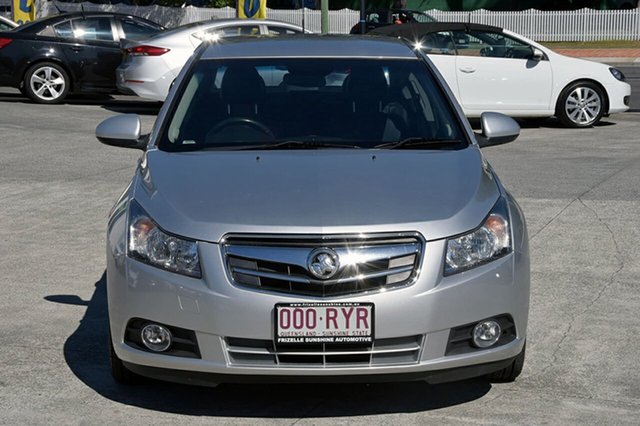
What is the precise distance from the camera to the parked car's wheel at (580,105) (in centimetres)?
1656

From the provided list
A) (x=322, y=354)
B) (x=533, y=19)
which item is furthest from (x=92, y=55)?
(x=533, y=19)

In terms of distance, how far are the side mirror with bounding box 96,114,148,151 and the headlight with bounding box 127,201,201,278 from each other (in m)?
1.24

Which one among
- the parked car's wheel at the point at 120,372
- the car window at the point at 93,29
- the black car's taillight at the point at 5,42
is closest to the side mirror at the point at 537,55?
the car window at the point at 93,29

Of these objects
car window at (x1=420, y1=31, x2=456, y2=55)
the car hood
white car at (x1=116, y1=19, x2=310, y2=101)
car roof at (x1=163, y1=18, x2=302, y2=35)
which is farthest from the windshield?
car roof at (x1=163, y1=18, x2=302, y2=35)

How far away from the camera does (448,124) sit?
6.32 meters

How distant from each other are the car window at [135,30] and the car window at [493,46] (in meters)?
5.76

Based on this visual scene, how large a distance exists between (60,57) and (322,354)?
15.3 metres

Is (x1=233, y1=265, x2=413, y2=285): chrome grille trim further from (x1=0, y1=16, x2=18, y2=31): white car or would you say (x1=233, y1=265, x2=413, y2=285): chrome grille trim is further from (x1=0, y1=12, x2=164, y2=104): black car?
(x1=0, y1=16, x2=18, y2=31): white car

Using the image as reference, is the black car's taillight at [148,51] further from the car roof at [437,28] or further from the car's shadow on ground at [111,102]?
the car roof at [437,28]

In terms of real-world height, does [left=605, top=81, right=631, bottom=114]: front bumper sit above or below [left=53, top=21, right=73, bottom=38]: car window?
below

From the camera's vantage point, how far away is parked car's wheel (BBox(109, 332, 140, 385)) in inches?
215

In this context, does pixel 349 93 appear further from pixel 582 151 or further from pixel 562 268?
pixel 582 151

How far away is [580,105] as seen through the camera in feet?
54.2

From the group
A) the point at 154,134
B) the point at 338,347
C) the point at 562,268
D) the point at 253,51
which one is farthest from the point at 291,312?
the point at 562,268
